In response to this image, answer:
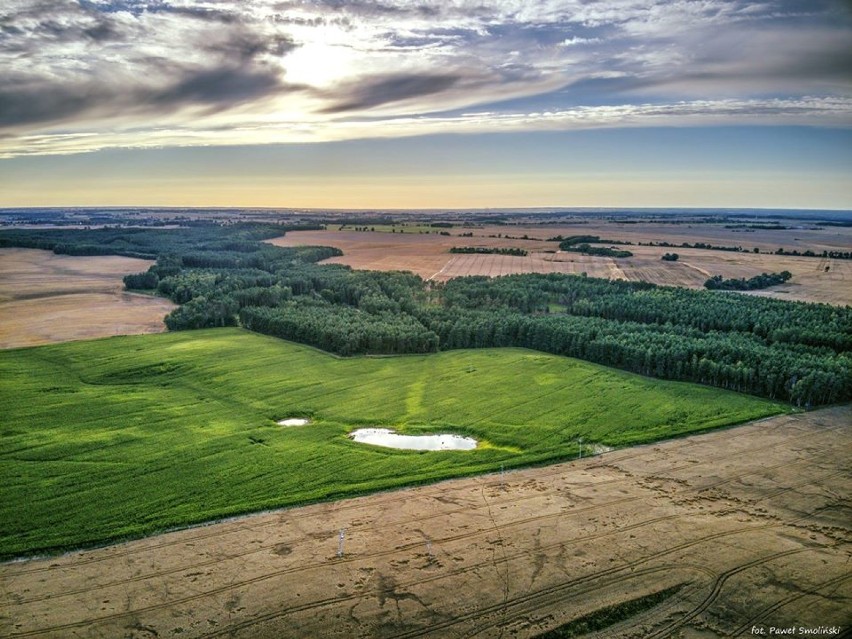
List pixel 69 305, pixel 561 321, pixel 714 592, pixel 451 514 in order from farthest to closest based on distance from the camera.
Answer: pixel 69 305 < pixel 561 321 < pixel 451 514 < pixel 714 592

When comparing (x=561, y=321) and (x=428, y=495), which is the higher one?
(x=561, y=321)

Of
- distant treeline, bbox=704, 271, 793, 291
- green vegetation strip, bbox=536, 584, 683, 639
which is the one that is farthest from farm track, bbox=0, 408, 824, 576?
distant treeline, bbox=704, 271, 793, 291

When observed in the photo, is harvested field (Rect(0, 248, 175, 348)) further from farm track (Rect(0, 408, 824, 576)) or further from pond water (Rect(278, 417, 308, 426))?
farm track (Rect(0, 408, 824, 576))

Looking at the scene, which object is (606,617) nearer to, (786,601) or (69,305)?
(786,601)

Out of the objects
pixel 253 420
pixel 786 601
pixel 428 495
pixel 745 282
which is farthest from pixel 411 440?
pixel 745 282

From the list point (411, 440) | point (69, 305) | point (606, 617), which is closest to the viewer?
point (606, 617)
